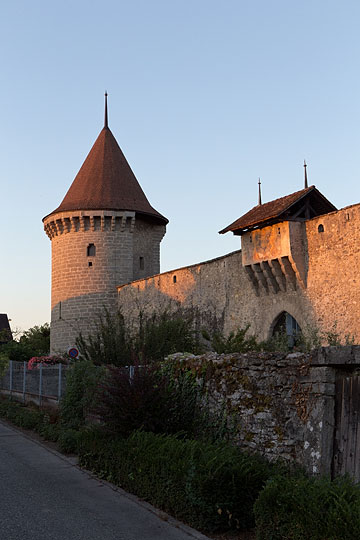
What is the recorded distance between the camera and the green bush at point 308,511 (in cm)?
526

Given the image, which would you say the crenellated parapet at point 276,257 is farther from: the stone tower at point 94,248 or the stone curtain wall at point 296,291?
the stone tower at point 94,248

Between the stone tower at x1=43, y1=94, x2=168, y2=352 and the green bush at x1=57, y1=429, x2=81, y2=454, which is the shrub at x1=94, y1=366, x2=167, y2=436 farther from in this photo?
the stone tower at x1=43, y1=94, x2=168, y2=352

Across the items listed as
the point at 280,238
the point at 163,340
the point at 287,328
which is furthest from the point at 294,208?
the point at 163,340

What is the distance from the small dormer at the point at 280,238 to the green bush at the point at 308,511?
12.8 meters

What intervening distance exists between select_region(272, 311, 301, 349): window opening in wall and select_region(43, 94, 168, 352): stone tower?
41.3 feet

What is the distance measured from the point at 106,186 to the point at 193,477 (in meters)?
26.5

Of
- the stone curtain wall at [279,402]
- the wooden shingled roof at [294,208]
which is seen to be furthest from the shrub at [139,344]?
the stone curtain wall at [279,402]

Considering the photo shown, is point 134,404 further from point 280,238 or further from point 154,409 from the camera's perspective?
point 280,238

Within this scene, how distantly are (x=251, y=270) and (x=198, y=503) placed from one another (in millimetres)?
14193

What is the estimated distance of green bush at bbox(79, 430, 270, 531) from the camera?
6883 mm

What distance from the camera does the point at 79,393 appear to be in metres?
13.6

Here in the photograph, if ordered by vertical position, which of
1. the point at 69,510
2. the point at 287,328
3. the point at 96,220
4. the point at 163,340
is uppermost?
the point at 96,220

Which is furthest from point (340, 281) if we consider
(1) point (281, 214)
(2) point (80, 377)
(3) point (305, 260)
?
(2) point (80, 377)

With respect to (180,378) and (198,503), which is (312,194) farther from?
(198,503)
